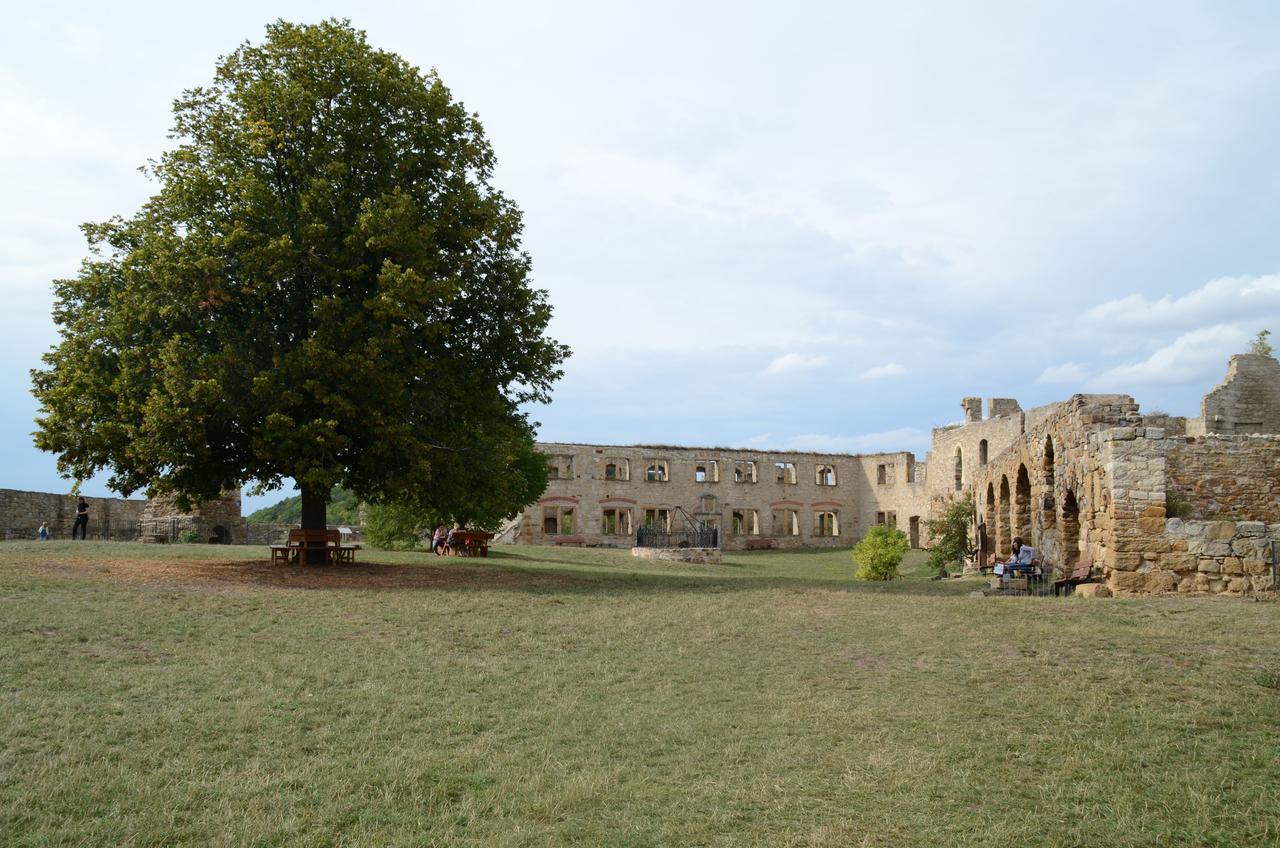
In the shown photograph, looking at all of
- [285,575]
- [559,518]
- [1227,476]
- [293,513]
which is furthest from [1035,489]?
[293,513]

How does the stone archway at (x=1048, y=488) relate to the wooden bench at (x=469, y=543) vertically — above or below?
above

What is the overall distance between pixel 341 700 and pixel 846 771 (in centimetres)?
388

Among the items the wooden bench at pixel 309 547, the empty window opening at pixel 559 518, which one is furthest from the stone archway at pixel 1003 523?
the empty window opening at pixel 559 518

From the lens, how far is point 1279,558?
1245cm

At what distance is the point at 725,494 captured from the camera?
4878cm

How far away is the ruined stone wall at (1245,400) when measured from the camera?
24.7 m

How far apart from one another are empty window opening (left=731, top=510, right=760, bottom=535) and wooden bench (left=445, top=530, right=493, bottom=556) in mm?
26130

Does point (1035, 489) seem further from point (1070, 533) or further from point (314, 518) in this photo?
point (314, 518)

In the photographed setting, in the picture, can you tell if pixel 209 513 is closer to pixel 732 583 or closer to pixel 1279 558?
pixel 732 583

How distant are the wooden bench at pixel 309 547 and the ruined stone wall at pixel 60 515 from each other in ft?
40.3

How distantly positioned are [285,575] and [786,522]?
3690cm

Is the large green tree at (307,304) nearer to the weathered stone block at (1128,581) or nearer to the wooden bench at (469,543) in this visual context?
the wooden bench at (469,543)

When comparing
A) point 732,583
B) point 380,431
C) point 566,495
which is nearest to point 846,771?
point 380,431

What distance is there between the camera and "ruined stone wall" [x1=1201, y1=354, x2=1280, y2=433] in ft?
81.0
